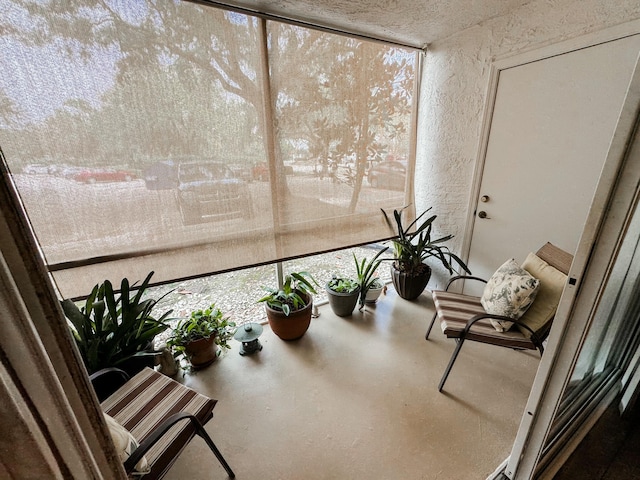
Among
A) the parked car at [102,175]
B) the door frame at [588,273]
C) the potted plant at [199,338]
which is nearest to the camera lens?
the door frame at [588,273]

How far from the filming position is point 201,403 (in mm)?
1062

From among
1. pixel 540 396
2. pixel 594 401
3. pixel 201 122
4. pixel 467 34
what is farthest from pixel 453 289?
pixel 201 122

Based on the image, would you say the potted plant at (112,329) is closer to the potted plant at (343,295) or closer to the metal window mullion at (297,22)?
the potted plant at (343,295)

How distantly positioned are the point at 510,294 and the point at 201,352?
1959mm

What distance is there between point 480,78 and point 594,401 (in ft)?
6.88

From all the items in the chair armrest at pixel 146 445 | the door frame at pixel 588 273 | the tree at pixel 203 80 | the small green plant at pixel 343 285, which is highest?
the tree at pixel 203 80

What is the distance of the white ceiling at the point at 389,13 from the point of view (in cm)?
147

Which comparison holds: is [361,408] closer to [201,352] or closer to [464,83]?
[201,352]

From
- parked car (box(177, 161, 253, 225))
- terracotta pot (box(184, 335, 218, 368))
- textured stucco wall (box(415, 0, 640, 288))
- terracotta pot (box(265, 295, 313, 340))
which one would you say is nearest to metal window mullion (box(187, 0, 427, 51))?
textured stucco wall (box(415, 0, 640, 288))

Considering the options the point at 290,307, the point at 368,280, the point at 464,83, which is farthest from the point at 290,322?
the point at 464,83

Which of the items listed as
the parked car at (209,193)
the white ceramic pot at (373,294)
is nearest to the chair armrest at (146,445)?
the parked car at (209,193)

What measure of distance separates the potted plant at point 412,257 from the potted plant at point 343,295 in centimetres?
46

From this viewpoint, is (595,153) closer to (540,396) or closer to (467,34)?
(467,34)

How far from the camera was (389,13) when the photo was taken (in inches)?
62.7
